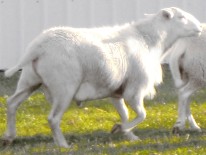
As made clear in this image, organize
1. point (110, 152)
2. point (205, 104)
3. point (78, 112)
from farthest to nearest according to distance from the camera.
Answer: point (205, 104), point (78, 112), point (110, 152)

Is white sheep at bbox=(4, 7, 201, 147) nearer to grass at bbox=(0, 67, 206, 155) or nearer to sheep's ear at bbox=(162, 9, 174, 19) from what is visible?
sheep's ear at bbox=(162, 9, 174, 19)

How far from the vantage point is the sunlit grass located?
920 cm

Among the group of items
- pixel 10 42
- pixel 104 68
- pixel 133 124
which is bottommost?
pixel 10 42

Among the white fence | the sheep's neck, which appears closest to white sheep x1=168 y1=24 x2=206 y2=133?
the sheep's neck

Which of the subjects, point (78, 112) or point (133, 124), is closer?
point (133, 124)

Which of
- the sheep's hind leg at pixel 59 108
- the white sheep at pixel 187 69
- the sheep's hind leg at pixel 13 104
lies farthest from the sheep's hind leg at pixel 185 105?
the sheep's hind leg at pixel 13 104

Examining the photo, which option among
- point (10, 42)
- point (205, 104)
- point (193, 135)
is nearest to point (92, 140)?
point (193, 135)

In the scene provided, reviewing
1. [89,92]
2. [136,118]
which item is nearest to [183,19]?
[136,118]

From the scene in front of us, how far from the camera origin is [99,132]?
10906mm

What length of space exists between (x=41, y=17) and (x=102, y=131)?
5707 millimetres

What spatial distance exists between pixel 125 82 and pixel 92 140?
0.80 metres

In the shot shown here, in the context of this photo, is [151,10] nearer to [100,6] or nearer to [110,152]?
[100,6]

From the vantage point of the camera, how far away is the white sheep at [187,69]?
36.1 ft

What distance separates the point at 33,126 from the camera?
11.3 meters
